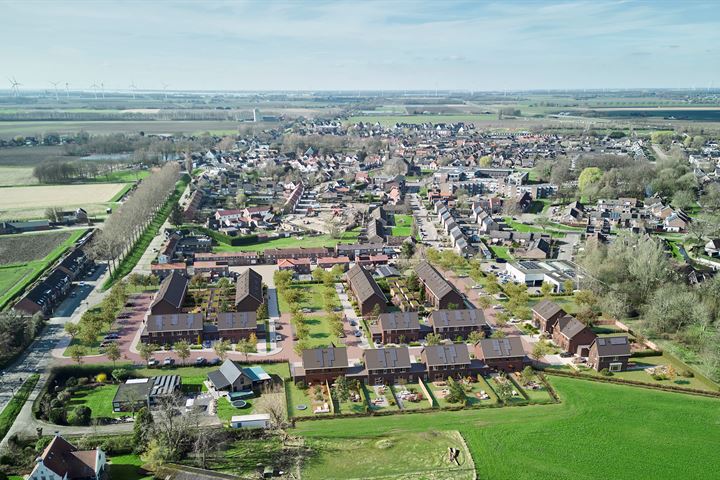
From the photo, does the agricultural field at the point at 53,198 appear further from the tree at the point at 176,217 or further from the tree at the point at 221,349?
the tree at the point at 221,349

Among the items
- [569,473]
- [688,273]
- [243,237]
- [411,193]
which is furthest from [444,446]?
[411,193]

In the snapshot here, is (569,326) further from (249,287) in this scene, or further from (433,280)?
(249,287)

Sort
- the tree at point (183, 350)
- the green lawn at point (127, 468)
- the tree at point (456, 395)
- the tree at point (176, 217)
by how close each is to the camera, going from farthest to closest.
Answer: the tree at point (176, 217)
the tree at point (183, 350)
the tree at point (456, 395)
the green lawn at point (127, 468)

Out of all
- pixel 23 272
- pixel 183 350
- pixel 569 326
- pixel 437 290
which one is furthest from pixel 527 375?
pixel 23 272

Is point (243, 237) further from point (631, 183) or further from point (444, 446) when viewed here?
point (631, 183)

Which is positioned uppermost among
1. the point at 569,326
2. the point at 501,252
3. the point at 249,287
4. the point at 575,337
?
the point at 249,287

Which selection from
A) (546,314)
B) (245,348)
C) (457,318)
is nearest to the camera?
(245,348)

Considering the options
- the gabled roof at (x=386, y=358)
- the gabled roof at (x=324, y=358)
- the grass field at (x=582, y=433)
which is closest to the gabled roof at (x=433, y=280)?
the gabled roof at (x=386, y=358)
